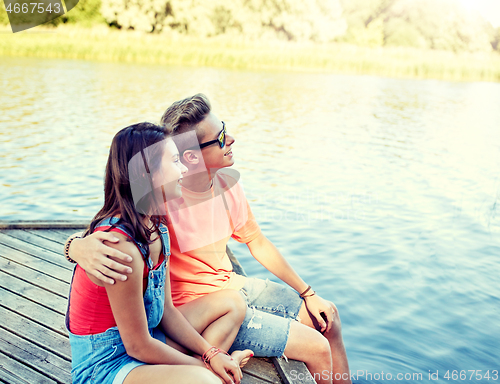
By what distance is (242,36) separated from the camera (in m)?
38.7

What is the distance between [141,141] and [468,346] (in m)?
3.27

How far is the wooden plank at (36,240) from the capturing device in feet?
11.8

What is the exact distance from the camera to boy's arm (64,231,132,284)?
1.50m

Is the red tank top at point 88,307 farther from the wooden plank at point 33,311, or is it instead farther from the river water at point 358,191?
the river water at point 358,191

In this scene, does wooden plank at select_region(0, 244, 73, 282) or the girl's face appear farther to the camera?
wooden plank at select_region(0, 244, 73, 282)

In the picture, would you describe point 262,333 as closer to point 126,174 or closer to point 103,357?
point 103,357

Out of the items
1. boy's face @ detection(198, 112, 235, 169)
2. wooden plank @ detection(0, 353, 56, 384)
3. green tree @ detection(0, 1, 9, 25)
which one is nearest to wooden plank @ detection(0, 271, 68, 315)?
wooden plank @ detection(0, 353, 56, 384)

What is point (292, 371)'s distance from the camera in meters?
2.16

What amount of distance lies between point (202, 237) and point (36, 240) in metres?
2.14

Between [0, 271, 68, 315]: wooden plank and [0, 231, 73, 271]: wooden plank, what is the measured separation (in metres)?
0.34

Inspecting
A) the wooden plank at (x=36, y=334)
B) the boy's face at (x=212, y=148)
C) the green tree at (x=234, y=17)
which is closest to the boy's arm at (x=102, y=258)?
the boy's face at (x=212, y=148)

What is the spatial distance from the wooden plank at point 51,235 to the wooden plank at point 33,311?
3.05ft

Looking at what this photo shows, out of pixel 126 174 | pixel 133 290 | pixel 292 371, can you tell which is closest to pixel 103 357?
pixel 133 290

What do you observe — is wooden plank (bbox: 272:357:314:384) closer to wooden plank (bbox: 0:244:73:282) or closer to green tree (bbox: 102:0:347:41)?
wooden plank (bbox: 0:244:73:282)
